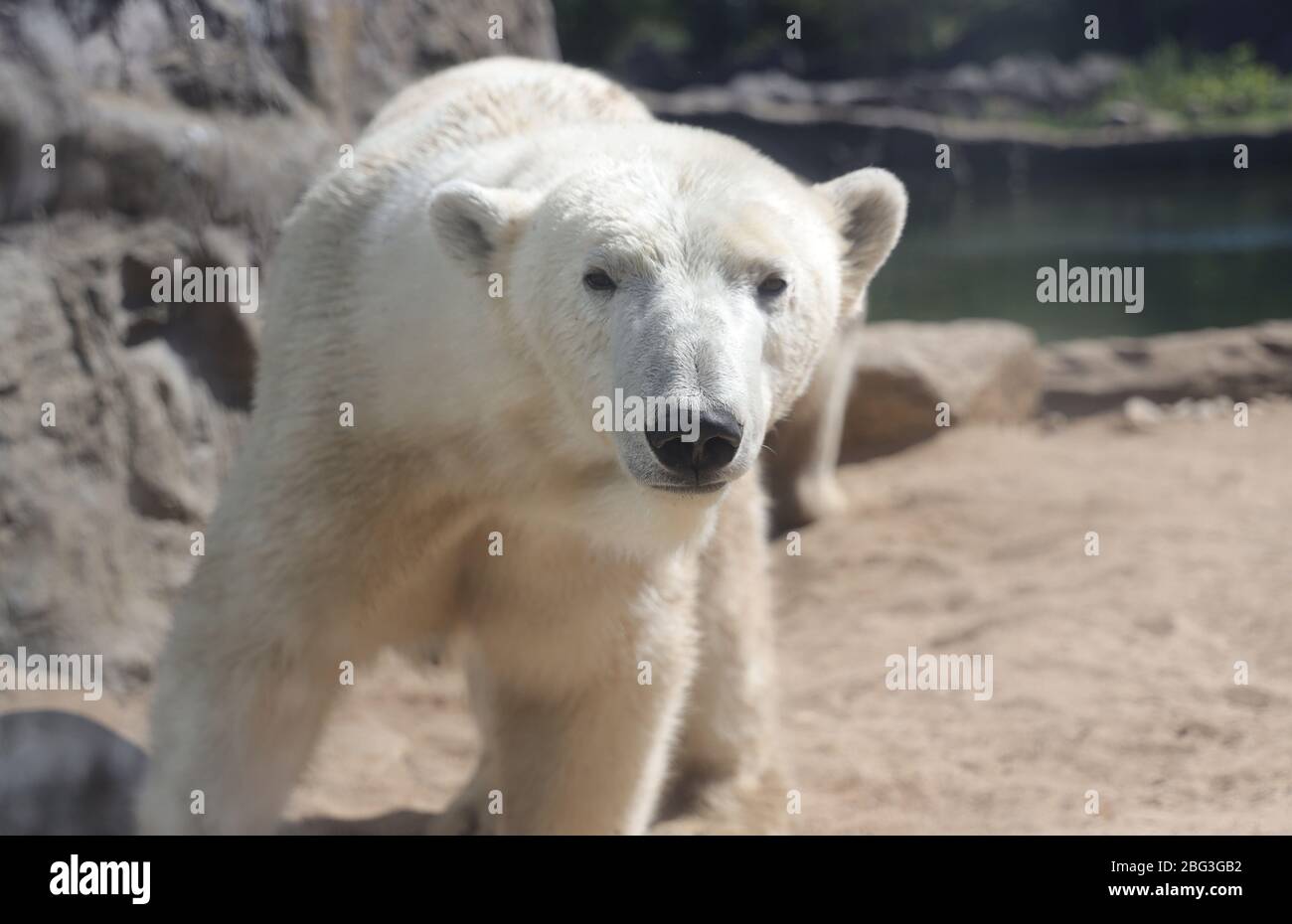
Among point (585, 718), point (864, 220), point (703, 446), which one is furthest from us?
point (585, 718)

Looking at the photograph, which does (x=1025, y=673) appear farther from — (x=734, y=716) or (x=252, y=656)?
(x=252, y=656)

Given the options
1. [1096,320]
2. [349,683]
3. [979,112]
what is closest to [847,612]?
[349,683]

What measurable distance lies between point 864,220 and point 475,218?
902mm

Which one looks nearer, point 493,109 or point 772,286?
point 772,286

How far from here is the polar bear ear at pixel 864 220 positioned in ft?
10.1

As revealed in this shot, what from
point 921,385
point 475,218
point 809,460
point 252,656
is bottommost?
point 252,656

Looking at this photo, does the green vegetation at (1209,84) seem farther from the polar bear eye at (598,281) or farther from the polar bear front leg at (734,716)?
the polar bear eye at (598,281)

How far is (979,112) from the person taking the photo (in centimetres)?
2381

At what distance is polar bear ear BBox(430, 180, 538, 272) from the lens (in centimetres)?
267

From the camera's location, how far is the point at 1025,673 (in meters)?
4.73

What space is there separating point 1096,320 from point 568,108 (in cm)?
1094

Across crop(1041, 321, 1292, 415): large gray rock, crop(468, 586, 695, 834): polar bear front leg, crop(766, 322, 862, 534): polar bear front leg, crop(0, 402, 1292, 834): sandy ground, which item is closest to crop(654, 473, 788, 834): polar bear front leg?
crop(0, 402, 1292, 834): sandy ground

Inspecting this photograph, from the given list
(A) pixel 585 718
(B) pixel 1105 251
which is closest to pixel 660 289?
(A) pixel 585 718

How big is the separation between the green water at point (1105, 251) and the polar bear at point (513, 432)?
996cm
